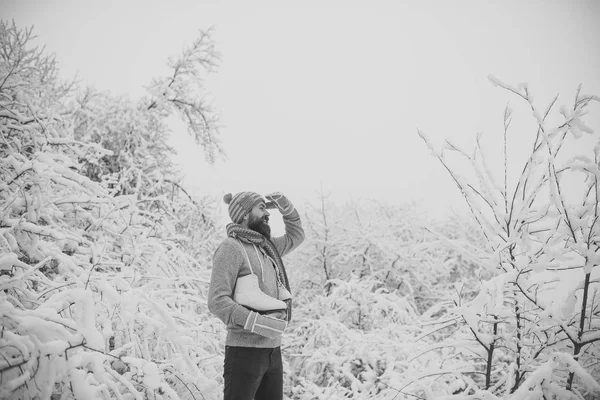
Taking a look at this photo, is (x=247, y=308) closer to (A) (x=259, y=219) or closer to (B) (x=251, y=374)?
(B) (x=251, y=374)

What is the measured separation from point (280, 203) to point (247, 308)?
901 millimetres

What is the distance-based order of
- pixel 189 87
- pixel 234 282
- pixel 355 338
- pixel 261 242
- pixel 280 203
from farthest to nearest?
1. pixel 189 87
2. pixel 355 338
3. pixel 280 203
4. pixel 261 242
5. pixel 234 282

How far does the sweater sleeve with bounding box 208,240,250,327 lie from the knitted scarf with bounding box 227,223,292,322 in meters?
0.11

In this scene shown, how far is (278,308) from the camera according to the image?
6.27 feet

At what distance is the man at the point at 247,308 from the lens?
1769 millimetres

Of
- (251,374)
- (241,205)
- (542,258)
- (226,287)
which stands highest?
(241,205)

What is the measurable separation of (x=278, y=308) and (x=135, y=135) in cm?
432

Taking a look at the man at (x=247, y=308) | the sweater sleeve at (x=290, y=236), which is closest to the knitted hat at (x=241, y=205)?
the man at (x=247, y=308)

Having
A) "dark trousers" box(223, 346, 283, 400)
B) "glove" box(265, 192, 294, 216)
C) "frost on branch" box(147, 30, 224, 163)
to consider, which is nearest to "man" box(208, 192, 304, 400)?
"dark trousers" box(223, 346, 283, 400)

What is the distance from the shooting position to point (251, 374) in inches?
70.8

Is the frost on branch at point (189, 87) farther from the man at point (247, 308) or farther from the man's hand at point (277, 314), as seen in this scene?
the man's hand at point (277, 314)

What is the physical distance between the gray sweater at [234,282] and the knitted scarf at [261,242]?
35mm

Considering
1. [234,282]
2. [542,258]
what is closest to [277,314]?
[234,282]

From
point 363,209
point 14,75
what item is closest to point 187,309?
point 14,75
